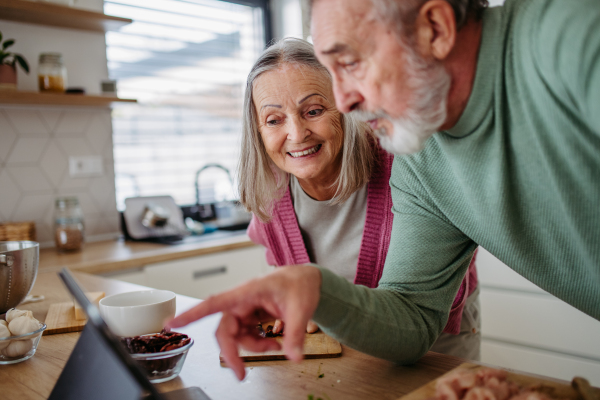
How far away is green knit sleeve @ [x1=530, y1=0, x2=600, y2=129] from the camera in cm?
65

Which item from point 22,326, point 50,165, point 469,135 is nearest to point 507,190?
point 469,135

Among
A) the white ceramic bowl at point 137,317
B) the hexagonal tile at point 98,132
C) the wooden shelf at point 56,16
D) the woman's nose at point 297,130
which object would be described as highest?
the wooden shelf at point 56,16

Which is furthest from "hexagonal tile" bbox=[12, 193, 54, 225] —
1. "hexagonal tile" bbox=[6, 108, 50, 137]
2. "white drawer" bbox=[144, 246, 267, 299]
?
"white drawer" bbox=[144, 246, 267, 299]

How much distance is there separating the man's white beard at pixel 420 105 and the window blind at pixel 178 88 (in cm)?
220

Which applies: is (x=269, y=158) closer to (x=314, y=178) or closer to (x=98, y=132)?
(x=314, y=178)

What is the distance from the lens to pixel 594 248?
0.79m

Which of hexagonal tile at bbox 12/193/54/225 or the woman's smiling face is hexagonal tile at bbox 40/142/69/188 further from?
the woman's smiling face

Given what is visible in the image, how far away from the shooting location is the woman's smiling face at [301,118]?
4.26 ft

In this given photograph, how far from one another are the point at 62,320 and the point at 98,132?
5.60ft

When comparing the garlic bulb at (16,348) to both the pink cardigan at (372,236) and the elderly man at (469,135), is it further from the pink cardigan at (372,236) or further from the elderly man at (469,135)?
the pink cardigan at (372,236)

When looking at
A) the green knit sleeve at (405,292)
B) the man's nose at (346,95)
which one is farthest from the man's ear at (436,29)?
the green knit sleeve at (405,292)

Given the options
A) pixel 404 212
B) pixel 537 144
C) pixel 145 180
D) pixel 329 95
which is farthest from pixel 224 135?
pixel 537 144

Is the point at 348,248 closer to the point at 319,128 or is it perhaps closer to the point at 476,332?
the point at 319,128

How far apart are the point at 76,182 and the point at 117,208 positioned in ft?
0.87
